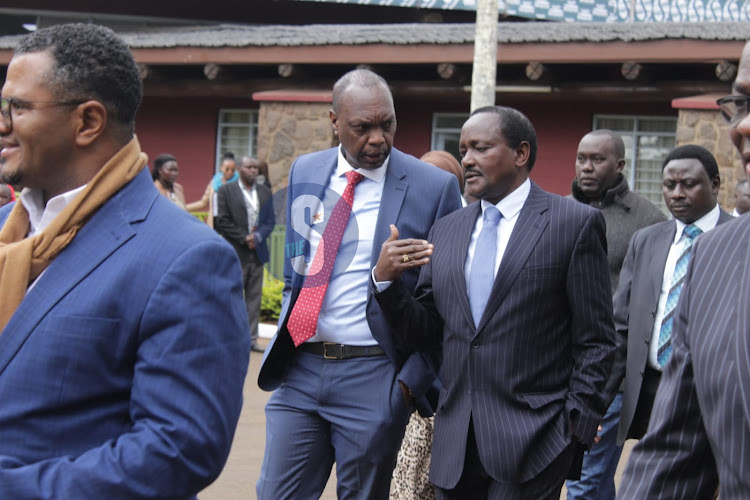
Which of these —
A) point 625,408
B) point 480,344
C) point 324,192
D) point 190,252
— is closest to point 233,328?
point 190,252

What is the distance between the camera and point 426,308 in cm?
434

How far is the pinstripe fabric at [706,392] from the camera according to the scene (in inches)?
76.1

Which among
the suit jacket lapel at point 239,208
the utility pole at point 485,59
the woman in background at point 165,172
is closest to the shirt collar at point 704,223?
the utility pole at point 485,59

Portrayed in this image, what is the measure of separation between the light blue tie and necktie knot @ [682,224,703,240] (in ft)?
4.89

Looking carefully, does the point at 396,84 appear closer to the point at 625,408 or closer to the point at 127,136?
the point at 625,408

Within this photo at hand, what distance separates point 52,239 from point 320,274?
211 cm

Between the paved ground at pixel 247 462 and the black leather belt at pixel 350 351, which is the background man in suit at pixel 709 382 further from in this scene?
the paved ground at pixel 247 462

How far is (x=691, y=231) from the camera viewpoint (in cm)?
525

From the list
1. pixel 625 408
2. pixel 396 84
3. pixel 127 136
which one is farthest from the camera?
pixel 396 84

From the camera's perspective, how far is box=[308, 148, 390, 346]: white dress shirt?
14.1 ft

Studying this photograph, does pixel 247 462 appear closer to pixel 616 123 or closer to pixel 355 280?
pixel 355 280

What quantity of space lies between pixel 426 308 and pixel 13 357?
Answer: 7.69 feet

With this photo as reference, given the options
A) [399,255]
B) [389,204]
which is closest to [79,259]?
[399,255]

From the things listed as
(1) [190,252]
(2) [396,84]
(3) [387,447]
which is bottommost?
(3) [387,447]
